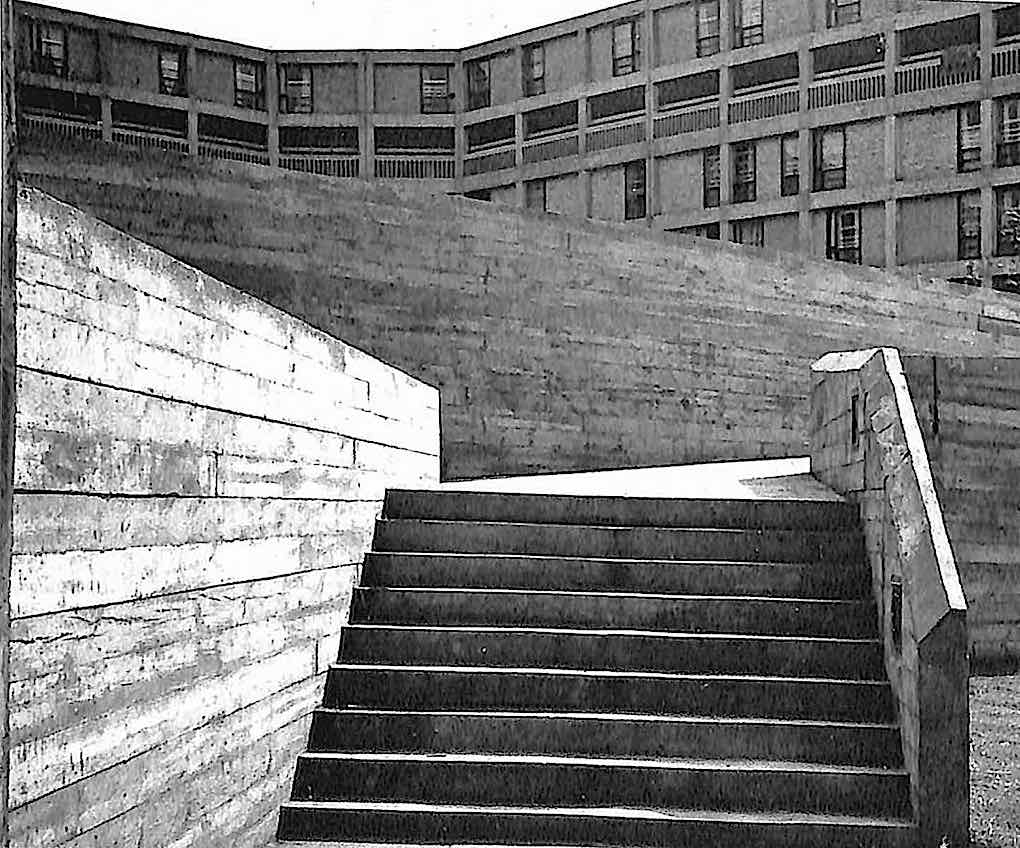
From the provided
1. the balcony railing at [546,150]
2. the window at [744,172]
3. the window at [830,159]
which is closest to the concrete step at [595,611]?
the window at [830,159]

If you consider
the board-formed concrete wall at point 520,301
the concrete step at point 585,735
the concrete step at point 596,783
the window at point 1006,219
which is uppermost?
the window at point 1006,219

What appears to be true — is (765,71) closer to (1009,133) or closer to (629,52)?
(629,52)

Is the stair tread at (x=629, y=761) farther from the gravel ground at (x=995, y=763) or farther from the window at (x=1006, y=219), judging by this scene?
the window at (x=1006, y=219)

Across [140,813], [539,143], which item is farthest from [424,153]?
[140,813]

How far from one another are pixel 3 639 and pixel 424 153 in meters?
28.2

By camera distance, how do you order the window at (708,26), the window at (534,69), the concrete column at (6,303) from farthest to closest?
the window at (534,69), the window at (708,26), the concrete column at (6,303)

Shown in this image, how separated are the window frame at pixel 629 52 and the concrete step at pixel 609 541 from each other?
874 inches

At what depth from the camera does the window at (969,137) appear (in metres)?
25.7

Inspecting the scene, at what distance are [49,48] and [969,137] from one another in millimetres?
15808

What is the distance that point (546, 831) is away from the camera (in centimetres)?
600

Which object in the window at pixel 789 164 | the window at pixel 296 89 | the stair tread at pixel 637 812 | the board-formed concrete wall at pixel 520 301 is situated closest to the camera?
the stair tread at pixel 637 812

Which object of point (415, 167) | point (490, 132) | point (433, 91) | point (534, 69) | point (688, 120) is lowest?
point (415, 167)

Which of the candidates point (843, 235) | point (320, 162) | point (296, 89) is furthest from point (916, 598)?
point (296, 89)

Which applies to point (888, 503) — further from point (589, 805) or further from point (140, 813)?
point (140, 813)
